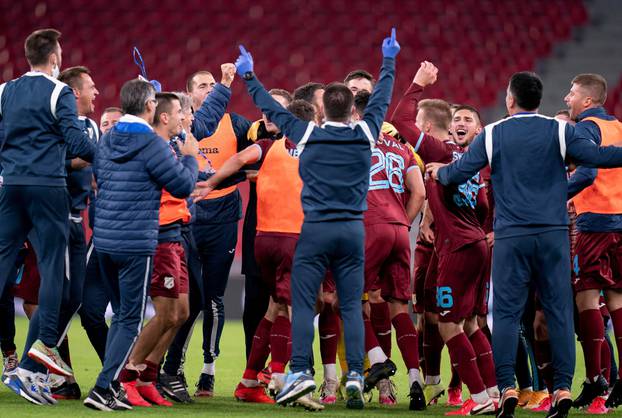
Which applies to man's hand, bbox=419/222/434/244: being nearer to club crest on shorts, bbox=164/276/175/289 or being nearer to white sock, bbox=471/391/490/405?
white sock, bbox=471/391/490/405

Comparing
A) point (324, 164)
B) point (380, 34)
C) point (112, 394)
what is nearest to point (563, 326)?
point (324, 164)

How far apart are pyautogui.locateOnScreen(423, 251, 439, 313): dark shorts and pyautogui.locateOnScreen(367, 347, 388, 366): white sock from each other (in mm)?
561

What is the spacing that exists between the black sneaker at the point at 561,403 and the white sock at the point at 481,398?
24.0 inches

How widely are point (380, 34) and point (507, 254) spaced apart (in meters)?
12.7

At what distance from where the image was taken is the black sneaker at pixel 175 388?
6813 millimetres

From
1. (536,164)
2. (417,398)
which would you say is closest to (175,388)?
(417,398)

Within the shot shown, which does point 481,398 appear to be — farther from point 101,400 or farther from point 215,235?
point 215,235

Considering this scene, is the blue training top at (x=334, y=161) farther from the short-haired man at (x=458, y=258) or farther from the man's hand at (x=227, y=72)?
the man's hand at (x=227, y=72)

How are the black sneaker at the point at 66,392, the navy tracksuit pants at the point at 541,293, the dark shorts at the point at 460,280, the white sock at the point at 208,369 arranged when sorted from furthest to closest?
the white sock at the point at 208,369, the black sneaker at the point at 66,392, the dark shorts at the point at 460,280, the navy tracksuit pants at the point at 541,293

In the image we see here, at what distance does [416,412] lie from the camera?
6395mm

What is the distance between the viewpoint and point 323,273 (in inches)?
238

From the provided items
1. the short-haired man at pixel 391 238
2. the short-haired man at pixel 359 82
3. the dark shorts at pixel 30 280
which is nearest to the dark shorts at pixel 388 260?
the short-haired man at pixel 391 238

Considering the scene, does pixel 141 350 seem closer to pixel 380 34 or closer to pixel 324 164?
pixel 324 164

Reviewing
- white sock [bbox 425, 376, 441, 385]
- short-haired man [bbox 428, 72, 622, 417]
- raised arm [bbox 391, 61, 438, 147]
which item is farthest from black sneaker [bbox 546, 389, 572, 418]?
raised arm [bbox 391, 61, 438, 147]
